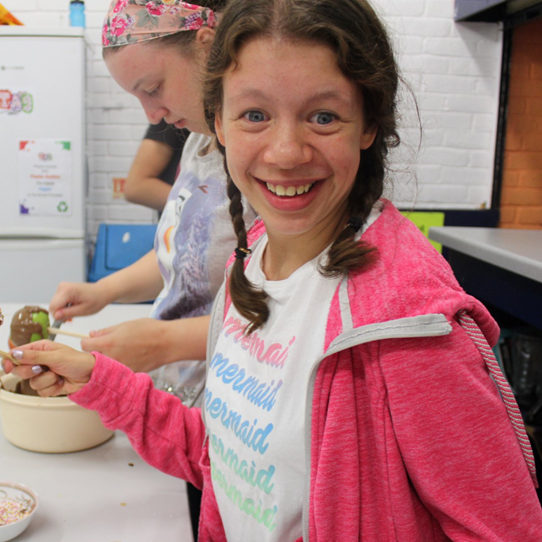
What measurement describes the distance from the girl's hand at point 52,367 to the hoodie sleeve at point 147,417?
0.02 meters

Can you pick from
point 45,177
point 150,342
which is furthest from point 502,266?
point 45,177

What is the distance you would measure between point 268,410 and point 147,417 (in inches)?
10.9

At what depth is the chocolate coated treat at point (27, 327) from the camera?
1.19 metres

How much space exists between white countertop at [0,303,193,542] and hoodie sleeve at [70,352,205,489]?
4cm

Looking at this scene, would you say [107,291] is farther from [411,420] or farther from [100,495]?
[411,420]

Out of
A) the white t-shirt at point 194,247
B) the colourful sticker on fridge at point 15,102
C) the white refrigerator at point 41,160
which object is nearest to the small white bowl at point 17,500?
the white t-shirt at point 194,247

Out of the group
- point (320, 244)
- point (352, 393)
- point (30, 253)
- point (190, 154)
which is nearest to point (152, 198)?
point (30, 253)

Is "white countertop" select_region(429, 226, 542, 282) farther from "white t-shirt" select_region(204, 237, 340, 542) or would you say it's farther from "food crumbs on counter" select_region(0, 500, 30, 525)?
"food crumbs on counter" select_region(0, 500, 30, 525)

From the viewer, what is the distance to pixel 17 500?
2.72 ft

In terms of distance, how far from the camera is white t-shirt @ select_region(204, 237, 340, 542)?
72 centimetres

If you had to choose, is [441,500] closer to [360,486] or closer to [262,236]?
[360,486]

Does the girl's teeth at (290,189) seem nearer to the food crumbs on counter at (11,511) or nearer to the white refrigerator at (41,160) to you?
the food crumbs on counter at (11,511)

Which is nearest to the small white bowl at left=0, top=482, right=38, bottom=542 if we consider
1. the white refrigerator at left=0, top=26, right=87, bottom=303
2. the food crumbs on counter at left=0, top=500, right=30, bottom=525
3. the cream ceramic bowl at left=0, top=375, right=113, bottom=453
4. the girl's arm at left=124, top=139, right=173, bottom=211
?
the food crumbs on counter at left=0, top=500, right=30, bottom=525

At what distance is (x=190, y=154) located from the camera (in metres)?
1.25
